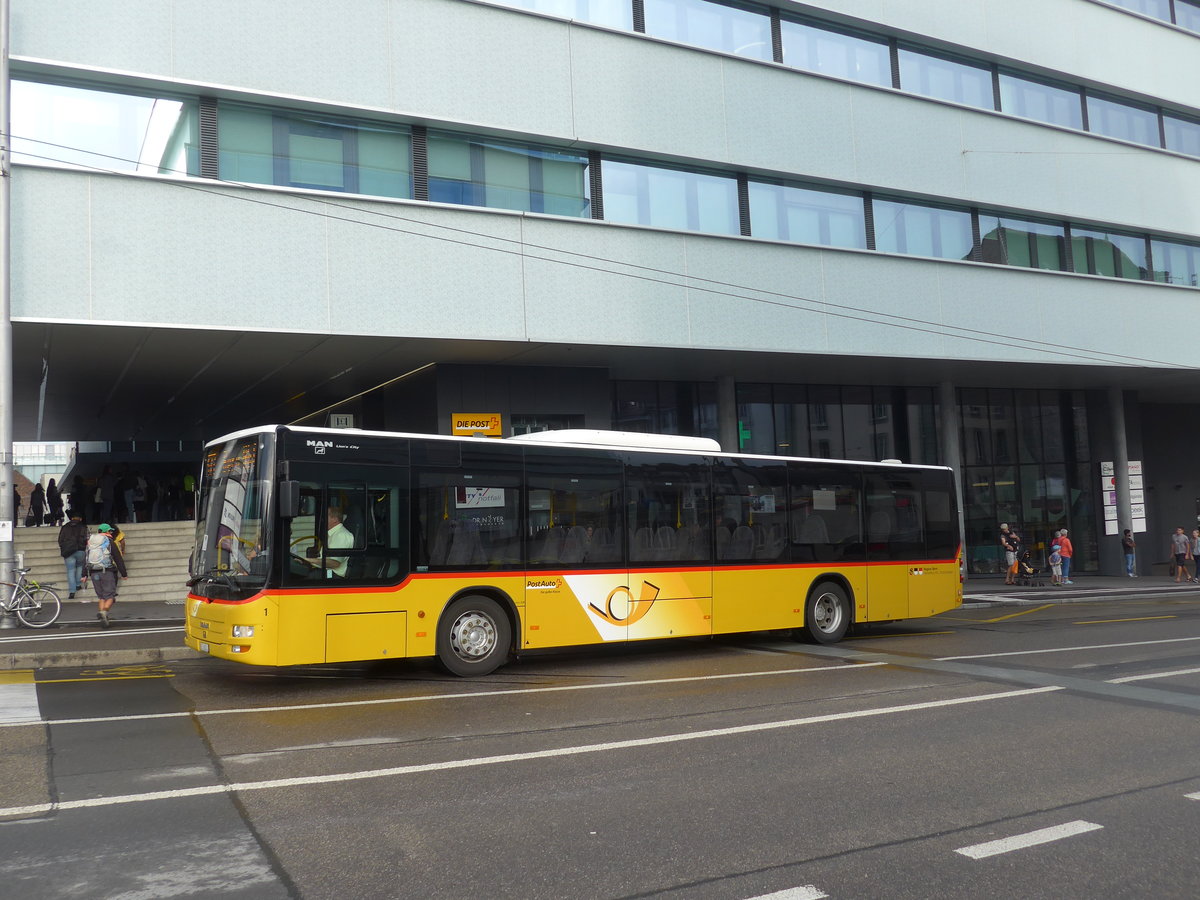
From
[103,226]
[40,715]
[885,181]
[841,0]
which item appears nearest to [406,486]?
[40,715]

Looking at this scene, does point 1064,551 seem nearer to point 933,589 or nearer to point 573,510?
point 933,589

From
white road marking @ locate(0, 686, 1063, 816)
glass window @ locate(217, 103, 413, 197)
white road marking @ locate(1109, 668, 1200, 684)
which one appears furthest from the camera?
glass window @ locate(217, 103, 413, 197)

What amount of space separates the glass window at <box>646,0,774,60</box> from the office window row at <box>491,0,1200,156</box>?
23 mm

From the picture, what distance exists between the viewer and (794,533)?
1471cm

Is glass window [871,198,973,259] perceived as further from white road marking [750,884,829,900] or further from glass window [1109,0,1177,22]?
white road marking [750,884,829,900]

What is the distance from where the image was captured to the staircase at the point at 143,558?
2119 centimetres

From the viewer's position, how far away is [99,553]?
16266 millimetres

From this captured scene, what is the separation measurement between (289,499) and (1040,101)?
88.6 ft

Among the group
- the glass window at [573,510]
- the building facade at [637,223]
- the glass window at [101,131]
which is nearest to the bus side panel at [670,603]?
the glass window at [573,510]

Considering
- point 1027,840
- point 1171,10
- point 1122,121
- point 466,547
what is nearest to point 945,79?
point 1122,121

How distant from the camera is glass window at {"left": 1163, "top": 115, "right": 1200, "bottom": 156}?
32344mm

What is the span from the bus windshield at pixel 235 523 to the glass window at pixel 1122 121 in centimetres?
2845

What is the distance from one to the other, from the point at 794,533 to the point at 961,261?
14.5 m

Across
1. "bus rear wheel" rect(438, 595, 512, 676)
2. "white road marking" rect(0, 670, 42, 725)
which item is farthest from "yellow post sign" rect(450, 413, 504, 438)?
"white road marking" rect(0, 670, 42, 725)
